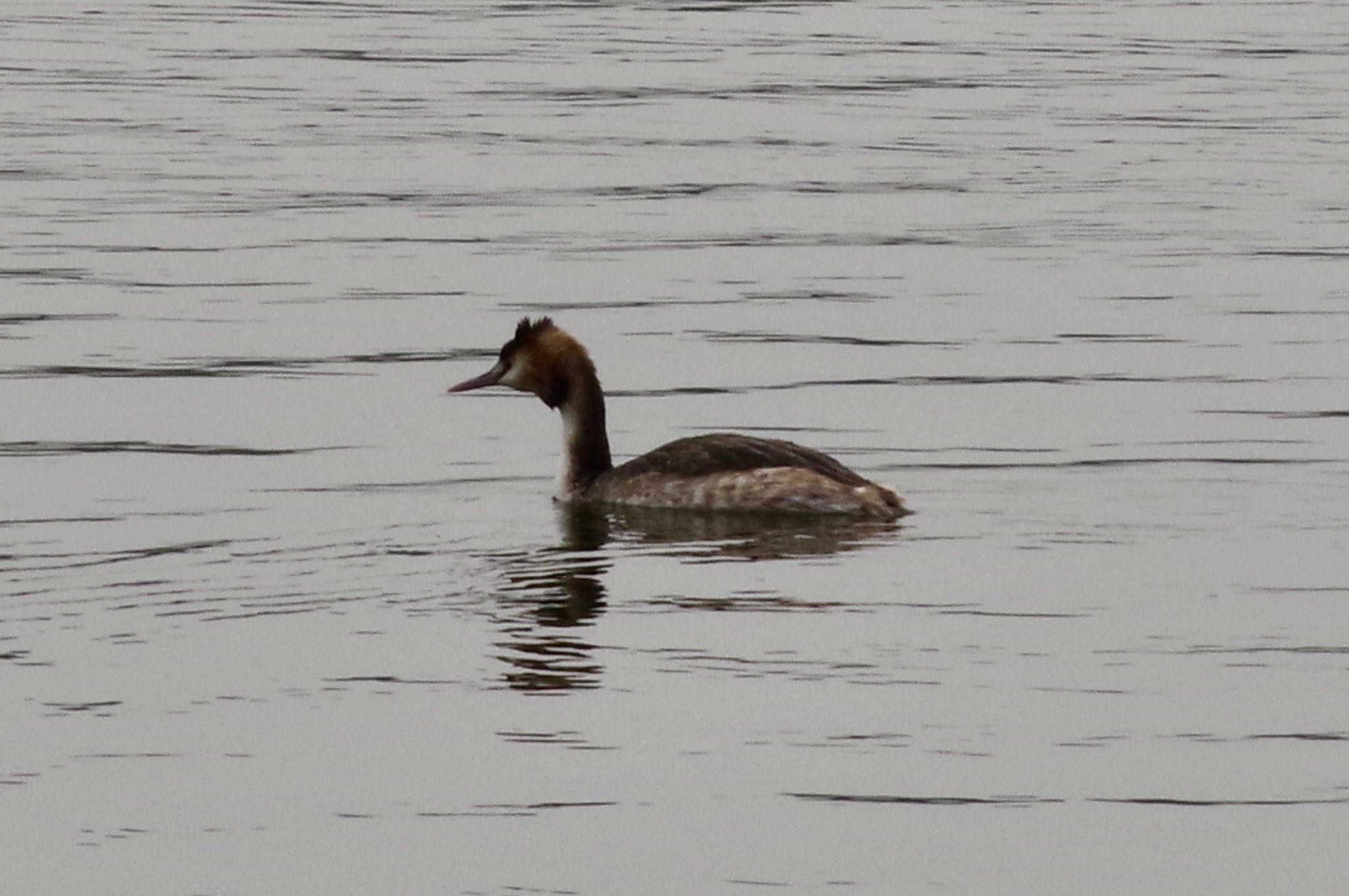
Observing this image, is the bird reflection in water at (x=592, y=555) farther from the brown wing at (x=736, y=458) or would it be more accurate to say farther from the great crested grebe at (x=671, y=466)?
the brown wing at (x=736, y=458)

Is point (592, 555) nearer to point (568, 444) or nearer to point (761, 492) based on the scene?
point (761, 492)

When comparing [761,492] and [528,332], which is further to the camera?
[528,332]

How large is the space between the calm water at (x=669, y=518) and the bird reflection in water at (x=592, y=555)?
0.04 meters

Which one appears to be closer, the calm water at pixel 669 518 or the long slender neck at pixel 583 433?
the calm water at pixel 669 518

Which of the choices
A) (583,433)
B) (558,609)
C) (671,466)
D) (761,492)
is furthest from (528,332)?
(558,609)

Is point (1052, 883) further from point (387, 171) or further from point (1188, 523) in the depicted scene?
point (387, 171)

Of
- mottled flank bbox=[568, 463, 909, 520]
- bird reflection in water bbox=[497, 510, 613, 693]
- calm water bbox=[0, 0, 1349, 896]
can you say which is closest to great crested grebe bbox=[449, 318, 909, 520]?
mottled flank bbox=[568, 463, 909, 520]

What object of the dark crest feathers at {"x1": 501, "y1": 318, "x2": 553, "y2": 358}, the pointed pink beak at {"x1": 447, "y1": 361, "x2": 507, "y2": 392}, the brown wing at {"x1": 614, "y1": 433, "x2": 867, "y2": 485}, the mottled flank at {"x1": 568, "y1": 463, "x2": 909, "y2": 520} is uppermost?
the dark crest feathers at {"x1": 501, "y1": 318, "x2": 553, "y2": 358}

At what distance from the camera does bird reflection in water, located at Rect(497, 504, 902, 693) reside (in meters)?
12.6

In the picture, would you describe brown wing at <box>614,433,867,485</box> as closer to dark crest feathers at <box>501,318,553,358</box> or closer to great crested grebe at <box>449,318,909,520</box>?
great crested grebe at <box>449,318,909,520</box>

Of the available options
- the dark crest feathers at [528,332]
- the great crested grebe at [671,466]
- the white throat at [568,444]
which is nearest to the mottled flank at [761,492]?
the great crested grebe at [671,466]

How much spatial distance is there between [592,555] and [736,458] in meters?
1.23

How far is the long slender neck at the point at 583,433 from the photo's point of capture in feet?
55.0

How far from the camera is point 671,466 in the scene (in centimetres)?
1620
